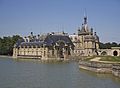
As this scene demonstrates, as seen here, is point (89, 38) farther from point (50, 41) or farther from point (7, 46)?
point (7, 46)

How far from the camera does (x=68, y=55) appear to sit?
89.8 m

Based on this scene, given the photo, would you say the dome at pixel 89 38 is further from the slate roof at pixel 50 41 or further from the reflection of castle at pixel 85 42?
the slate roof at pixel 50 41

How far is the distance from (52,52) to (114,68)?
5166cm

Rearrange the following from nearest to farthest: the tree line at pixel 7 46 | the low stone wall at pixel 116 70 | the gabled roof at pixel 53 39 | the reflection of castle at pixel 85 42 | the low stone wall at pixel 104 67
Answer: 1. the low stone wall at pixel 116 70
2. the low stone wall at pixel 104 67
3. the gabled roof at pixel 53 39
4. the reflection of castle at pixel 85 42
5. the tree line at pixel 7 46

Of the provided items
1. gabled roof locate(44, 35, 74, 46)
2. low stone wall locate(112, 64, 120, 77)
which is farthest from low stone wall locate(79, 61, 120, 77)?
gabled roof locate(44, 35, 74, 46)

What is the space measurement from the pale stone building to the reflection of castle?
3905mm

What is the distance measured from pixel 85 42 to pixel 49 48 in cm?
1270

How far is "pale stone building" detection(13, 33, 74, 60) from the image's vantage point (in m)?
88.2

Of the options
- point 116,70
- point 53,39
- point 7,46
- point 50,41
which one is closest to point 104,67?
point 116,70

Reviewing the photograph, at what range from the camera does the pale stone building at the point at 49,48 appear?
290ft

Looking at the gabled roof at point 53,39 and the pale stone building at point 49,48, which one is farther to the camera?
the gabled roof at point 53,39

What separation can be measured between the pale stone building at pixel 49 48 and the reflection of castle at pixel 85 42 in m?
3.91

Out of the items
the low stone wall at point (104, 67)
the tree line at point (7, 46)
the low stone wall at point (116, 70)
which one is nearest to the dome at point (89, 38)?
the tree line at point (7, 46)

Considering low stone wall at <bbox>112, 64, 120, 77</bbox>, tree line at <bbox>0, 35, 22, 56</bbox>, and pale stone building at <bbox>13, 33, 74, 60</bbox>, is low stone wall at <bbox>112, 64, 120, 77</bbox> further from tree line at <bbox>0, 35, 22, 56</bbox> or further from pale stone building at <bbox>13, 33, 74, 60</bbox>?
tree line at <bbox>0, 35, 22, 56</bbox>
